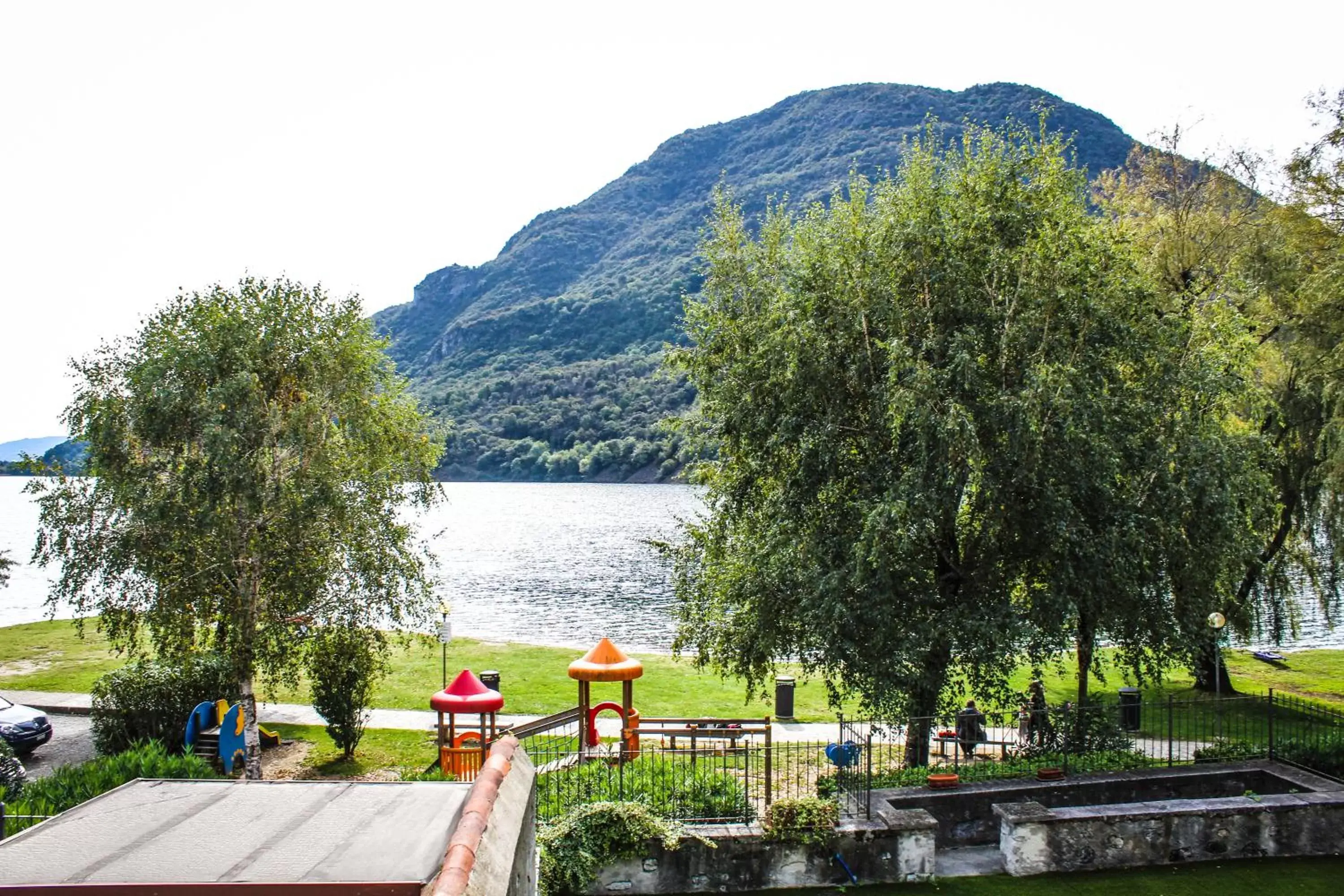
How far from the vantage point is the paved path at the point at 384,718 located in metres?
23.0

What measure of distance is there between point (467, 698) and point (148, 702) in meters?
7.56

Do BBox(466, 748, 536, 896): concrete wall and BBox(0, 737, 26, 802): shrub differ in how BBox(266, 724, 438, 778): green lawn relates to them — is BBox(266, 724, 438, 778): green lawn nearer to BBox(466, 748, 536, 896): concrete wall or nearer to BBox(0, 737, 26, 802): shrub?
BBox(0, 737, 26, 802): shrub

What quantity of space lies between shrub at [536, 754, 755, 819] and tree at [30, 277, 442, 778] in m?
7.66

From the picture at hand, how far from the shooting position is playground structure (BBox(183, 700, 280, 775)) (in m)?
19.0

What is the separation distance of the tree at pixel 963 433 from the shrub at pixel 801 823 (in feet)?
11.9

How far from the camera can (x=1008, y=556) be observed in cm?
1712

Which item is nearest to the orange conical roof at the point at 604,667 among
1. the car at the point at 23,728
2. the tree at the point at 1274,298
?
the tree at the point at 1274,298

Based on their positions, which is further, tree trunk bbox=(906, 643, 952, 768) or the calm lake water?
the calm lake water

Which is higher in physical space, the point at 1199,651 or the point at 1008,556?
the point at 1008,556

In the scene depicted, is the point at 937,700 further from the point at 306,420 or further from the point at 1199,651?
the point at 306,420

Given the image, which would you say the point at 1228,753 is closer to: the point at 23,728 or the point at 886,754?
the point at 886,754

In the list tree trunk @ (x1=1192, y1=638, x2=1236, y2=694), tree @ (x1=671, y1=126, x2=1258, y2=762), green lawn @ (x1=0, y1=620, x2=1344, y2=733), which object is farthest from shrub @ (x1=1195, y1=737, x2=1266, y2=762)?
green lawn @ (x1=0, y1=620, x2=1344, y2=733)

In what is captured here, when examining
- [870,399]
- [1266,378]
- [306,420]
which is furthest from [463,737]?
[1266,378]

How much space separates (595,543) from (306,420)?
249ft
